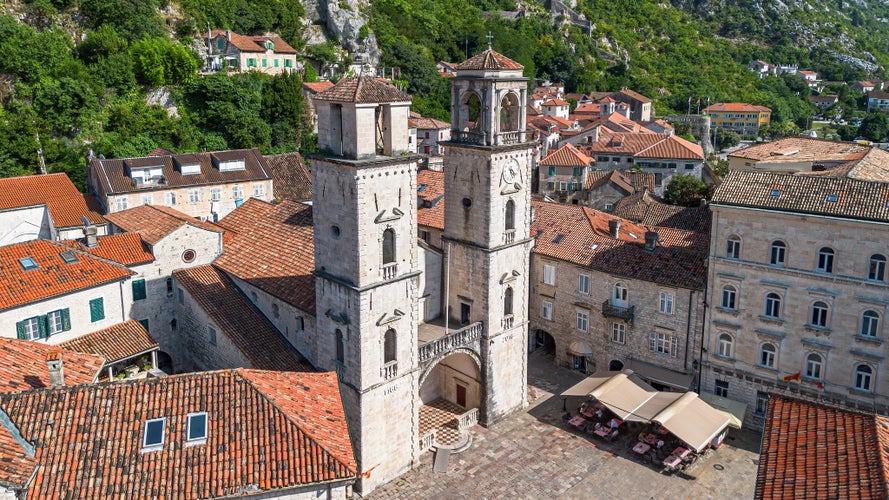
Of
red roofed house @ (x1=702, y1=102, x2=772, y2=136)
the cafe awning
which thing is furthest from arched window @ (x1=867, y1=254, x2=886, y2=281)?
red roofed house @ (x1=702, y1=102, x2=772, y2=136)

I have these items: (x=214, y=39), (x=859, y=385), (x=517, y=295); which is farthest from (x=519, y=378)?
(x=214, y=39)

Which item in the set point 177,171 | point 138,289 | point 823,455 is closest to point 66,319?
point 138,289

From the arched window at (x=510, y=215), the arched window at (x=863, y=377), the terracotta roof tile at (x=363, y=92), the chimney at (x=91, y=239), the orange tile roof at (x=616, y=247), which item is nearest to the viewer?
the terracotta roof tile at (x=363, y=92)

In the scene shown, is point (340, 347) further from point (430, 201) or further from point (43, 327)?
point (430, 201)

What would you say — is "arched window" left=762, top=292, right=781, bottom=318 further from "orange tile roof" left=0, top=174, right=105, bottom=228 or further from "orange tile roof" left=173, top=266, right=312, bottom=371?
"orange tile roof" left=0, top=174, right=105, bottom=228

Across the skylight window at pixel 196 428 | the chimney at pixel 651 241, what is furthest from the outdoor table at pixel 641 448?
the skylight window at pixel 196 428

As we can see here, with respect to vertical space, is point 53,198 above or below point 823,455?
above

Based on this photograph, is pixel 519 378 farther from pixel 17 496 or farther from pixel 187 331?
pixel 17 496

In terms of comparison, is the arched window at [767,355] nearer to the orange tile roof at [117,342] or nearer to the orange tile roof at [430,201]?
the orange tile roof at [430,201]
